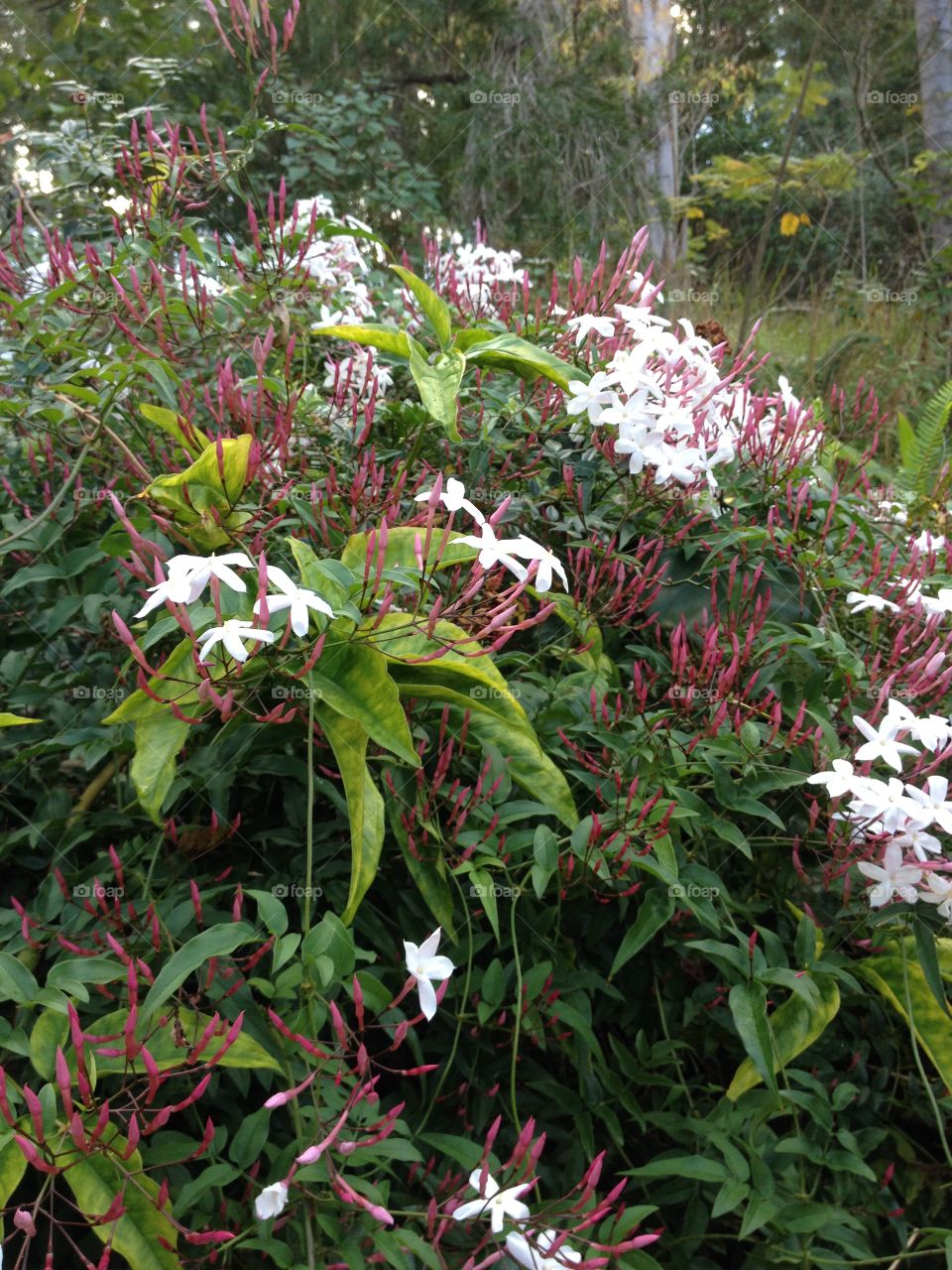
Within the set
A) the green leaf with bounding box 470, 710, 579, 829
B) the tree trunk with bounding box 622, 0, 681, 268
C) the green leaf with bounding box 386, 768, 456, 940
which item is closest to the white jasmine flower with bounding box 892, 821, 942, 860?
the green leaf with bounding box 470, 710, 579, 829

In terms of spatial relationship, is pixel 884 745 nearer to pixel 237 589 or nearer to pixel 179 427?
pixel 237 589

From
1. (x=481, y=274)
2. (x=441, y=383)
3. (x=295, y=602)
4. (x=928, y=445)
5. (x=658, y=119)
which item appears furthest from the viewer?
(x=658, y=119)

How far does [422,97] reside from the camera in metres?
7.92

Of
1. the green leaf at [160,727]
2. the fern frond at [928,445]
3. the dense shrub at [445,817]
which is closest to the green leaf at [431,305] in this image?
the dense shrub at [445,817]

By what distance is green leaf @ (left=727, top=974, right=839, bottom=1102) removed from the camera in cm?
133

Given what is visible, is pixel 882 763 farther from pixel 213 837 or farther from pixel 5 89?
pixel 5 89

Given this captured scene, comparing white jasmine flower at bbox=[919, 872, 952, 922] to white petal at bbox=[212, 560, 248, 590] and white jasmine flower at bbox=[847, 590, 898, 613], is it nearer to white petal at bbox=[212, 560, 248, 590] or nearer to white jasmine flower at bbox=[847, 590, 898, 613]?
white jasmine flower at bbox=[847, 590, 898, 613]

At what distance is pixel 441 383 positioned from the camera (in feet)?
5.02

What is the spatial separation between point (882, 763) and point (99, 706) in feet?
3.66

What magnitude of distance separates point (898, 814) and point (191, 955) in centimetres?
79

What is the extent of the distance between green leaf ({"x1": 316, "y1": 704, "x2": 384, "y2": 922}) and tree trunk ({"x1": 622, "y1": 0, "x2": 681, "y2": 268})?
6500 millimetres

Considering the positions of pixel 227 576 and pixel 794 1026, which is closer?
pixel 227 576

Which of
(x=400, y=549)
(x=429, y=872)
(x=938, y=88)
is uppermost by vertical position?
(x=938, y=88)

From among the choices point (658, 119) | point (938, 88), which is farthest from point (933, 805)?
point (658, 119)
